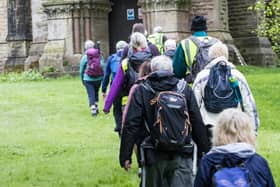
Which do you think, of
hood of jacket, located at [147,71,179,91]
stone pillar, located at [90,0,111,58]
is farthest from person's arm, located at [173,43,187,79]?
stone pillar, located at [90,0,111,58]

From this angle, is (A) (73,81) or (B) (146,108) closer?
(B) (146,108)

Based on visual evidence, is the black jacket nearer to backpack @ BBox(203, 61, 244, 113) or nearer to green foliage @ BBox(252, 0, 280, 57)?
backpack @ BBox(203, 61, 244, 113)

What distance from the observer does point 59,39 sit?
2833 centimetres

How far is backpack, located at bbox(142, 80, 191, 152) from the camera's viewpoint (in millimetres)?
6293

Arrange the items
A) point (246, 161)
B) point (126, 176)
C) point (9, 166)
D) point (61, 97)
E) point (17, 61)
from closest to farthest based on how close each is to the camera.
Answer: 1. point (246, 161)
2. point (126, 176)
3. point (9, 166)
4. point (61, 97)
5. point (17, 61)

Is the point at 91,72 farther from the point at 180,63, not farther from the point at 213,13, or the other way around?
the point at 213,13

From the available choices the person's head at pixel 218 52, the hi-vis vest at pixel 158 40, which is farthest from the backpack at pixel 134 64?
the hi-vis vest at pixel 158 40

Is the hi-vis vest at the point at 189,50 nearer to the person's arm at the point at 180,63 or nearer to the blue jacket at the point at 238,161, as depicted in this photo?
the person's arm at the point at 180,63

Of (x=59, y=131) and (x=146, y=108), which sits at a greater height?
(x=146, y=108)

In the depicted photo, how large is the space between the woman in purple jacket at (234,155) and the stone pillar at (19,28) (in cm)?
2851

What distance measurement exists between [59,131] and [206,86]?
750 cm

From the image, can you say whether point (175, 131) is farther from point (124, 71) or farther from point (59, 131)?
point (59, 131)

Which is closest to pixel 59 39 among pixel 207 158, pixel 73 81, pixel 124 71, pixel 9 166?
pixel 73 81

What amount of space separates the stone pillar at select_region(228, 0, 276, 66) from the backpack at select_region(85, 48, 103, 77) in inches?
622
